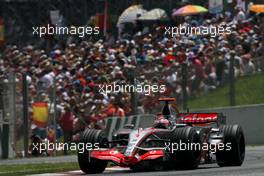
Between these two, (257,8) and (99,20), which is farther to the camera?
(99,20)

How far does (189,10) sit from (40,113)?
693 centimetres

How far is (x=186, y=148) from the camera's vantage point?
622 inches

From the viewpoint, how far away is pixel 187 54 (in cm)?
2691

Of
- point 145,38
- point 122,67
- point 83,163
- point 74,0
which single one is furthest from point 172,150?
point 74,0

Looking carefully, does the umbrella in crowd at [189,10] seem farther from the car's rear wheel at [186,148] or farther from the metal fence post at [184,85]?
the car's rear wheel at [186,148]

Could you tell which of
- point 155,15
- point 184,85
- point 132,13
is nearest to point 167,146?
point 184,85

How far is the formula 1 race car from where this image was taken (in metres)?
15.9

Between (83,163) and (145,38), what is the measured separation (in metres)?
13.9

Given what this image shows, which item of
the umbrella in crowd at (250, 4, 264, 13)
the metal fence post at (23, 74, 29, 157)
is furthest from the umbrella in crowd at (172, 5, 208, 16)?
the metal fence post at (23, 74, 29, 157)

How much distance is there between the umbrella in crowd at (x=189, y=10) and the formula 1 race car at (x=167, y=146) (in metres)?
12.0

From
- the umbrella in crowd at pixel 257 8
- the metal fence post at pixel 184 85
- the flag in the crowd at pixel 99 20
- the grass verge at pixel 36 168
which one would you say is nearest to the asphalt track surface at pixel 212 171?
the grass verge at pixel 36 168

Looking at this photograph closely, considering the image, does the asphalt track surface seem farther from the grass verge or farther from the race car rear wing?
the race car rear wing

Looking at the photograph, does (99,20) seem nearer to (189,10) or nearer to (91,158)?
(189,10)

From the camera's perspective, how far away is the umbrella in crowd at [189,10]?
2941cm
